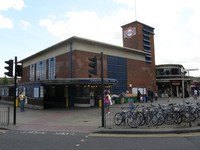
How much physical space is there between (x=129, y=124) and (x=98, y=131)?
1821 mm

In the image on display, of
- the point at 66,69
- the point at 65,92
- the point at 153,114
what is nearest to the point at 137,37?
the point at 66,69

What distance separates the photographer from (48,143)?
861 centimetres

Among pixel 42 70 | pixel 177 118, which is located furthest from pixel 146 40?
pixel 177 118

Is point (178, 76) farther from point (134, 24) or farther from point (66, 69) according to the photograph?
point (66, 69)

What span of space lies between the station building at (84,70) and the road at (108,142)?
14.6 meters

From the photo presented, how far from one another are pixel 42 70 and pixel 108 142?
3169cm

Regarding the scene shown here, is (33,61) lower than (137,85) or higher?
higher

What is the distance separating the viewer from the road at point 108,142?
25.5 feet

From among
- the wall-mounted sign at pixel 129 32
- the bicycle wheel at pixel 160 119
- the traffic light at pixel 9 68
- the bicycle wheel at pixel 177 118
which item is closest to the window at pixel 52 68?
the wall-mounted sign at pixel 129 32

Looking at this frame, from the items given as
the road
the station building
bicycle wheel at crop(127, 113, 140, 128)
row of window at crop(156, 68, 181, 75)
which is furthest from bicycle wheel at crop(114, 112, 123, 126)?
row of window at crop(156, 68, 181, 75)

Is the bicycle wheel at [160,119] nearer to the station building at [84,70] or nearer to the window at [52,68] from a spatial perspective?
the station building at [84,70]

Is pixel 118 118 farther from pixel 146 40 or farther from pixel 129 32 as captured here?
pixel 146 40

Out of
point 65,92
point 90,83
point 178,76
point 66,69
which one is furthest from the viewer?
point 178,76

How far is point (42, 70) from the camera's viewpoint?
38.5 metres
